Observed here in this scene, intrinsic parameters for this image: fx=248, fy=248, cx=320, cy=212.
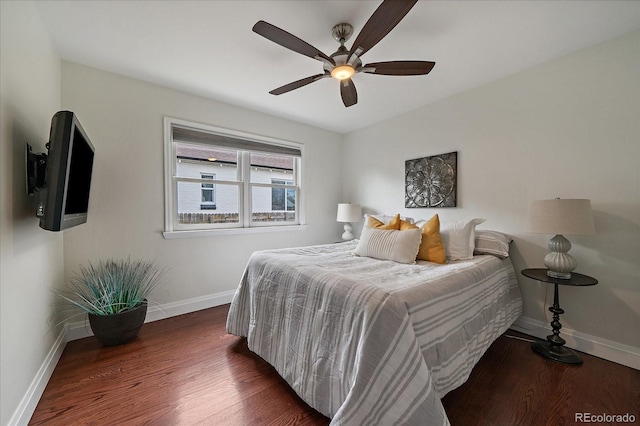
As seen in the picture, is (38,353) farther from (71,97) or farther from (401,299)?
(401,299)

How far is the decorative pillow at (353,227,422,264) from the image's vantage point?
2.13 meters

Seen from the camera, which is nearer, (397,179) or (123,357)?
(123,357)

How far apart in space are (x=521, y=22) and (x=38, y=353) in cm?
394

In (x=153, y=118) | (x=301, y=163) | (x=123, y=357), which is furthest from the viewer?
(x=301, y=163)

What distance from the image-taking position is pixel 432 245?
7.25 feet

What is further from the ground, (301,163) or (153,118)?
(153,118)

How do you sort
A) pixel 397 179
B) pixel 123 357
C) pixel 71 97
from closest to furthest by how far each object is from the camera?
1. pixel 123 357
2. pixel 71 97
3. pixel 397 179

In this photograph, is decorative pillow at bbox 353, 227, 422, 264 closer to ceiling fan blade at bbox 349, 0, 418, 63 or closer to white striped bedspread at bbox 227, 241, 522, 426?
white striped bedspread at bbox 227, 241, 522, 426

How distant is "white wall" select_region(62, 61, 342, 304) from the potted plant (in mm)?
150

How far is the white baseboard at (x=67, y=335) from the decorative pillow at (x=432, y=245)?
2.36 meters

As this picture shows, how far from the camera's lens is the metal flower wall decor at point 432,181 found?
286 centimetres

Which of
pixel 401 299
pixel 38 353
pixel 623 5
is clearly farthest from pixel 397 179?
pixel 38 353

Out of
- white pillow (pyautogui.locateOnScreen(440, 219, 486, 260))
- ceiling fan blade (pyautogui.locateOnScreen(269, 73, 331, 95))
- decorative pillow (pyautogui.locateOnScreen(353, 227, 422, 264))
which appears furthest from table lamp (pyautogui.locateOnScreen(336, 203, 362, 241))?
ceiling fan blade (pyautogui.locateOnScreen(269, 73, 331, 95))

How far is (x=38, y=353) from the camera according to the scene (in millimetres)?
1600
